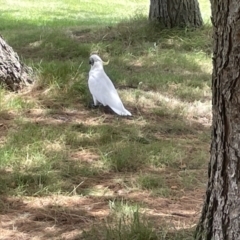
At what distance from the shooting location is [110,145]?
4.91m

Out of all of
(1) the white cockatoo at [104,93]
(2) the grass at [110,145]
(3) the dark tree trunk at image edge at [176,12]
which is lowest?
(2) the grass at [110,145]

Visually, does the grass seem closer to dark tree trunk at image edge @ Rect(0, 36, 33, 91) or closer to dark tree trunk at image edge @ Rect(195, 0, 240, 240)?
dark tree trunk at image edge @ Rect(0, 36, 33, 91)

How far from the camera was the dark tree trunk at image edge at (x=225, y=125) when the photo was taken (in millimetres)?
2691

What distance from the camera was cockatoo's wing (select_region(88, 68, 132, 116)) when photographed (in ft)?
18.8

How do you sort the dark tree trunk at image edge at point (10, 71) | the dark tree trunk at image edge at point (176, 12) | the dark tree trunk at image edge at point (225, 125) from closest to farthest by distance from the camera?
the dark tree trunk at image edge at point (225, 125) → the dark tree trunk at image edge at point (10, 71) → the dark tree trunk at image edge at point (176, 12)

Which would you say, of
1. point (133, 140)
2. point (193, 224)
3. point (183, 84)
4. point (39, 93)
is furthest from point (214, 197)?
point (183, 84)

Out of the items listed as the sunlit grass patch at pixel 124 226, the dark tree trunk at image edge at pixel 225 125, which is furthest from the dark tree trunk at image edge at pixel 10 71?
the dark tree trunk at image edge at pixel 225 125

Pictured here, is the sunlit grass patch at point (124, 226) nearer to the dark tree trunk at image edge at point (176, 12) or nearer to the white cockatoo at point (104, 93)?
the white cockatoo at point (104, 93)

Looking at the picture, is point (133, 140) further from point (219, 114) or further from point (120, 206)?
point (219, 114)

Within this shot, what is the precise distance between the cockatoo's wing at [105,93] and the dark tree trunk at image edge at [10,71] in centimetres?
67

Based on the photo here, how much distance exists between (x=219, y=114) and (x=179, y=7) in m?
6.54

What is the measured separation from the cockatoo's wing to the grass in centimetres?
10

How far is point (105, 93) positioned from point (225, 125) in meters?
3.14

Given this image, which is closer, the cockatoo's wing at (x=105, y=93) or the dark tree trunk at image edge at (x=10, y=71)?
the cockatoo's wing at (x=105, y=93)
